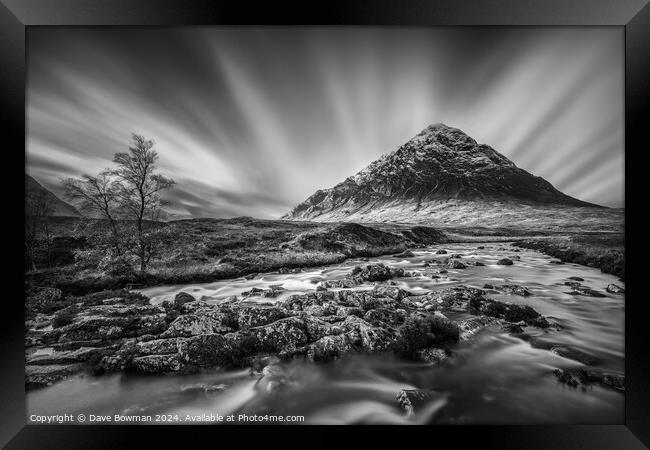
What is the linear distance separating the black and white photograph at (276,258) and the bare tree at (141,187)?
0.04 meters

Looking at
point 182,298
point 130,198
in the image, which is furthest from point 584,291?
point 130,198

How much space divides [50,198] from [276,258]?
383cm

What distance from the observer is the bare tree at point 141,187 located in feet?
11.1

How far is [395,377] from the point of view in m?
2.57

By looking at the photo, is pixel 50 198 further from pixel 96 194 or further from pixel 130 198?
pixel 130 198

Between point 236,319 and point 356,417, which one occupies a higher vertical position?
point 236,319

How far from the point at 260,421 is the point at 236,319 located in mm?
1353

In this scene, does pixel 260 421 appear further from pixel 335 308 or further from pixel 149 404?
pixel 335 308

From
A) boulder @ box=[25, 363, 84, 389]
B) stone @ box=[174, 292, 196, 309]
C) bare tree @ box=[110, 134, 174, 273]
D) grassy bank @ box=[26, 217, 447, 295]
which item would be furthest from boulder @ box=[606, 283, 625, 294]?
boulder @ box=[25, 363, 84, 389]

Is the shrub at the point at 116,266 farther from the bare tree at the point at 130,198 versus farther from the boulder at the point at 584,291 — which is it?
the boulder at the point at 584,291

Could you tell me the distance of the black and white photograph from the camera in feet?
8.50

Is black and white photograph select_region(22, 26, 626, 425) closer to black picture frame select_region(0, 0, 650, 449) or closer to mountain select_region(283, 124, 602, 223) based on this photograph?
black picture frame select_region(0, 0, 650, 449)
